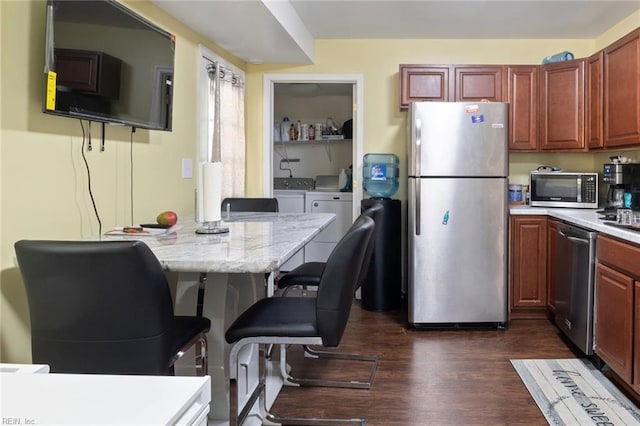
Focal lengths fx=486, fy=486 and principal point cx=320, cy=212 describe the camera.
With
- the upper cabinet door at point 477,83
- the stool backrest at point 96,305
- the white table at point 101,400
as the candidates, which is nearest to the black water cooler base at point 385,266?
the upper cabinet door at point 477,83

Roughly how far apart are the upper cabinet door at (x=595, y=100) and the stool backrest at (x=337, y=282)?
2.68 m

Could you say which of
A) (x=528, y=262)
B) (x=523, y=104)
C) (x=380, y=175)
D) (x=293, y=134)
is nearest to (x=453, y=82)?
(x=523, y=104)

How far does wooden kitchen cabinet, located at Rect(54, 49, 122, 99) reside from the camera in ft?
6.23

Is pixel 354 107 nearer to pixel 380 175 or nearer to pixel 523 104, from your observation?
pixel 380 175

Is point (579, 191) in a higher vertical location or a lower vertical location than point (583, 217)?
higher

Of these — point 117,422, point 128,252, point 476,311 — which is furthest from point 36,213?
point 476,311

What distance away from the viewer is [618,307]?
2.60 m

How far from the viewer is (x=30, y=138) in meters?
1.92

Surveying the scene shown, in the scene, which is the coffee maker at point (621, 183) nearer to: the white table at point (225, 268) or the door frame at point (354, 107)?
the door frame at point (354, 107)

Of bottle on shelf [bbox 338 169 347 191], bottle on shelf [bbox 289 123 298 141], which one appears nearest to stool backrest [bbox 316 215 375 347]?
bottle on shelf [bbox 338 169 347 191]

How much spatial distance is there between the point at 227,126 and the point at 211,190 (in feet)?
6.60

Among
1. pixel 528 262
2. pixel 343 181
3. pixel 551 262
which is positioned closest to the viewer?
pixel 551 262

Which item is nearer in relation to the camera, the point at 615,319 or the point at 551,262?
the point at 615,319

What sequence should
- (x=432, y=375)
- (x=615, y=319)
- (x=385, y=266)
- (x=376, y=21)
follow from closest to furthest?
(x=615, y=319) < (x=432, y=375) < (x=376, y=21) < (x=385, y=266)
